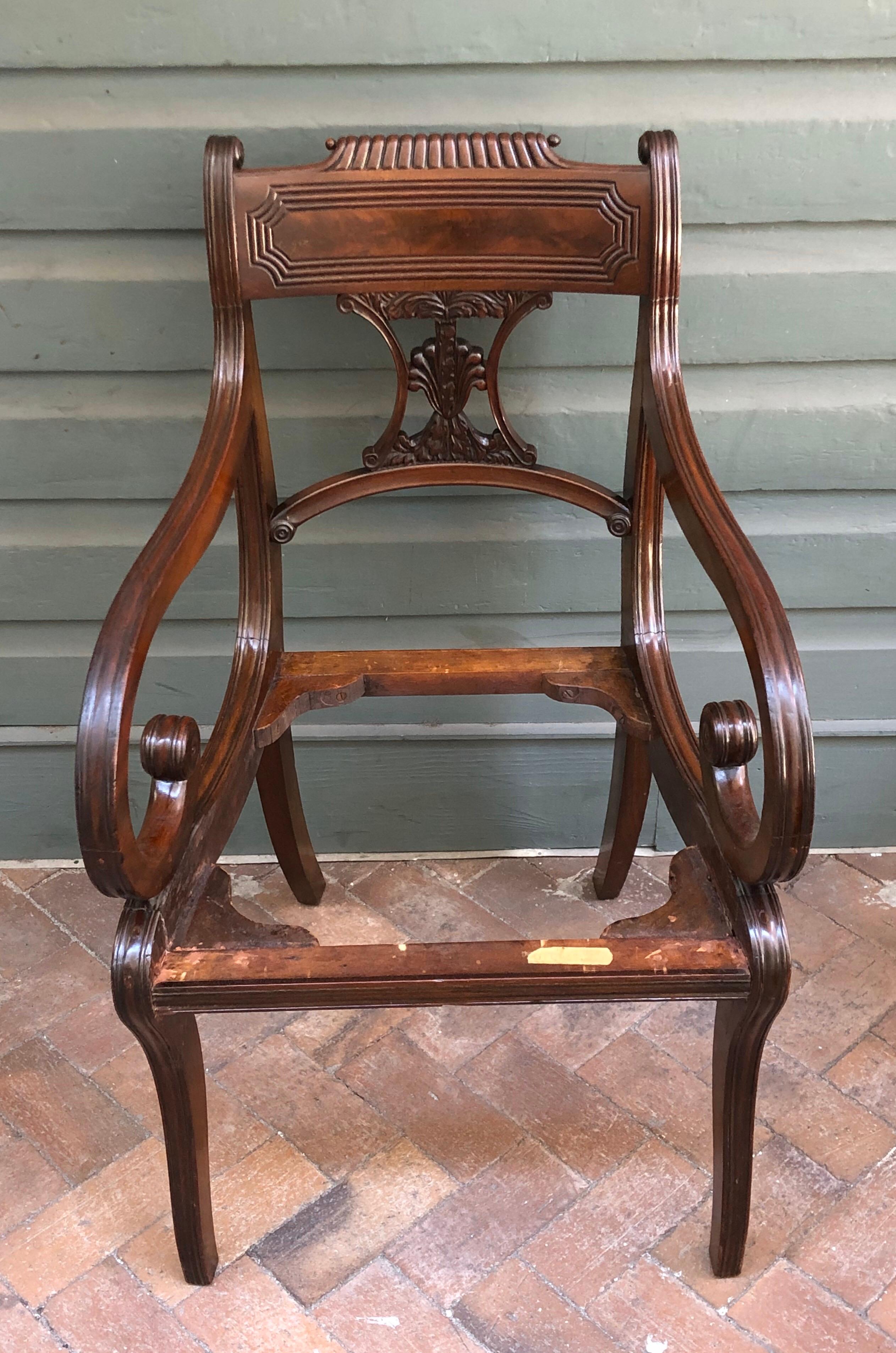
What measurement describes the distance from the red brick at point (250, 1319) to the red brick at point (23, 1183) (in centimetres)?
27

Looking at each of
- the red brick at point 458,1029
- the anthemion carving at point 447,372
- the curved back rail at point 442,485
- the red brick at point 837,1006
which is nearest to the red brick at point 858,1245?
the red brick at point 837,1006

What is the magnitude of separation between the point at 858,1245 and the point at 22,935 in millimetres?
1431

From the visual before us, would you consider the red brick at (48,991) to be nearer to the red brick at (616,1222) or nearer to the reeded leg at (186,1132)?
the reeded leg at (186,1132)

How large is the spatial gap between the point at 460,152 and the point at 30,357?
2.43ft

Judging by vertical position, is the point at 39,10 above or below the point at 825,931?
above

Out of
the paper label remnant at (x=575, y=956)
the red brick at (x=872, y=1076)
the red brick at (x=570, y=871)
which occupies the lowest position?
the red brick at (x=872, y=1076)

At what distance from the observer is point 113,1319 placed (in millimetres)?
1494

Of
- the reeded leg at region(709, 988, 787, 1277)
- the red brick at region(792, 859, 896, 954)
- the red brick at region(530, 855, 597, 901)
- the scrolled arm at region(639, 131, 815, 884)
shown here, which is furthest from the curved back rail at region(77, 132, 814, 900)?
the red brick at region(792, 859, 896, 954)

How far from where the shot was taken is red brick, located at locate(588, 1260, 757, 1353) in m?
1.45

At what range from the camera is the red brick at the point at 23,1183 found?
1619 millimetres

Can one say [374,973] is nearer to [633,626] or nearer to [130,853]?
[130,853]

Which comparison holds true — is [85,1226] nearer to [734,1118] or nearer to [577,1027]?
[577,1027]

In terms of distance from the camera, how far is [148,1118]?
1.75 metres

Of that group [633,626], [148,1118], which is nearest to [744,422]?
[633,626]
